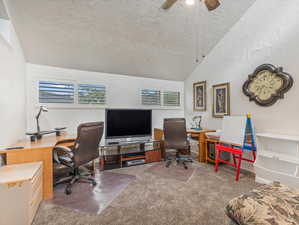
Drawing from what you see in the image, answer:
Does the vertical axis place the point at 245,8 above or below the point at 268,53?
above

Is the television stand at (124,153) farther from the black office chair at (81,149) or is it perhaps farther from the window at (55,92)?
the window at (55,92)

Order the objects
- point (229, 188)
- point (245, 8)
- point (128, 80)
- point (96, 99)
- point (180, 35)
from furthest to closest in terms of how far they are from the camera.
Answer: point (128, 80) → point (96, 99) → point (180, 35) → point (245, 8) → point (229, 188)

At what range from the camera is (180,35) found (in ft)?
10.9

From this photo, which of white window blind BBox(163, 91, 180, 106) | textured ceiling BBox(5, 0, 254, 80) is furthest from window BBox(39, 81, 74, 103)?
white window blind BBox(163, 91, 180, 106)

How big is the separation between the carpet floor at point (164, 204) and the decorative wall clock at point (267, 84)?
1507 millimetres

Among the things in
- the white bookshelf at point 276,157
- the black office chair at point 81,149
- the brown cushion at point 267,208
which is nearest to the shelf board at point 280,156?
the white bookshelf at point 276,157

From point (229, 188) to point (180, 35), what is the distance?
3.07 m

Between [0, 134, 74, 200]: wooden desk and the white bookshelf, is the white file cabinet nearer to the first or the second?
[0, 134, 74, 200]: wooden desk

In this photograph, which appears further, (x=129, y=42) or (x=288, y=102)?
(x=129, y=42)

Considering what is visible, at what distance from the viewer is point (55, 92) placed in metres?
3.44

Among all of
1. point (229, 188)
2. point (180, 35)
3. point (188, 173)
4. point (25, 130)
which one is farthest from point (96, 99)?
point (229, 188)

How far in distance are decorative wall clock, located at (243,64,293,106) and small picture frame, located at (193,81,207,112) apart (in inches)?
45.2

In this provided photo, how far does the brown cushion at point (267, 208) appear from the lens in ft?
3.26

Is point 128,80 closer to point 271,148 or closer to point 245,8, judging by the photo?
point 245,8
